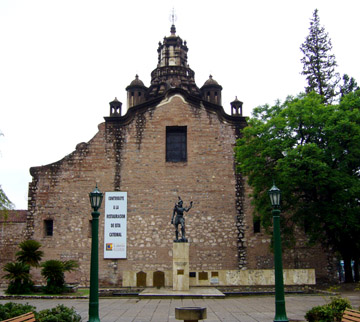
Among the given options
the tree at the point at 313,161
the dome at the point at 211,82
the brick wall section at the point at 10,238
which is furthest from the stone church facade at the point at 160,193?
the dome at the point at 211,82

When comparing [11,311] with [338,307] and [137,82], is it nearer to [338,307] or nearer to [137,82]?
[338,307]

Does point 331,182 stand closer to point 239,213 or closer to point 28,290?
point 239,213

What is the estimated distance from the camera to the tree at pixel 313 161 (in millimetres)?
19062

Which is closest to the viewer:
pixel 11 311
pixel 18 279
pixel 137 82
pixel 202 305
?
pixel 11 311

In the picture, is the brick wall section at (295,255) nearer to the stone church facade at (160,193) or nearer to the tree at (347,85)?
the stone church facade at (160,193)

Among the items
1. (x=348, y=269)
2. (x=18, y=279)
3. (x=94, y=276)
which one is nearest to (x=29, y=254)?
(x=18, y=279)

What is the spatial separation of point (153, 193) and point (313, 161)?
32.8 ft

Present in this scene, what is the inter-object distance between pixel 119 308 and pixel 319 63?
2334cm

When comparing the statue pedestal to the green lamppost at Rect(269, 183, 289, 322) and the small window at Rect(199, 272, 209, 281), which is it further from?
the green lamppost at Rect(269, 183, 289, 322)

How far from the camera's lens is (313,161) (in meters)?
18.7

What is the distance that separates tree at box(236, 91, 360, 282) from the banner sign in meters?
7.63

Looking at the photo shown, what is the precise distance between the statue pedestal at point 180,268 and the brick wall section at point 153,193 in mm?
5661

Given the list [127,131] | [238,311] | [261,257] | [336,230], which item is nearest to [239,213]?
[261,257]

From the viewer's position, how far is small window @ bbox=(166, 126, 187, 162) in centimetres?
2584
